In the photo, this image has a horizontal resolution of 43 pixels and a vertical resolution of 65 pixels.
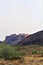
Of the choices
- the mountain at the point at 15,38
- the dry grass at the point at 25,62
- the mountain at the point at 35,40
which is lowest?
the dry grass at the point at 25,62

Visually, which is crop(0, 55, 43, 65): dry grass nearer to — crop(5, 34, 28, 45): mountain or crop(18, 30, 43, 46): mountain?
crop(18, 30, 43, 46): mountain

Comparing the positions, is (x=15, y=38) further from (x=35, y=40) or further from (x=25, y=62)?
(x=25, y=62)

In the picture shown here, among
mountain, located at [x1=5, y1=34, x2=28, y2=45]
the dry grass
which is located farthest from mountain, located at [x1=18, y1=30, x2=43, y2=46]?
the dry grass

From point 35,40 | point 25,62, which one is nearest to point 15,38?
point 35,40

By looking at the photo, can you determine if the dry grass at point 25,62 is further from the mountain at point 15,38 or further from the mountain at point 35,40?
the mountain at point 15,38

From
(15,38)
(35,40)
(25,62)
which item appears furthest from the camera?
(15,38)

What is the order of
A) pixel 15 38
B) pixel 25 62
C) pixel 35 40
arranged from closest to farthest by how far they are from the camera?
pixel 25 62 → pixel 35 40 → pixel 15 38

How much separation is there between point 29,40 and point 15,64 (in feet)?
187

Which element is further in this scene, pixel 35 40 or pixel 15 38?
pixel 15 38

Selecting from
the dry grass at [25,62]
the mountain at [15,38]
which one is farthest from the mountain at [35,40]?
the dry grass at [25,62]

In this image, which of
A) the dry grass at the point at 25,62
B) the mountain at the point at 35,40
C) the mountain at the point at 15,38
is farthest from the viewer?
the mountain at the point at 15,38

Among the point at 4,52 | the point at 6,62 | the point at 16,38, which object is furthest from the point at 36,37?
the point at 6,62

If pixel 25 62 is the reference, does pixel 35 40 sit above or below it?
above

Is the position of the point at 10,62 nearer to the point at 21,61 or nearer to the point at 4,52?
the point at 21,61
